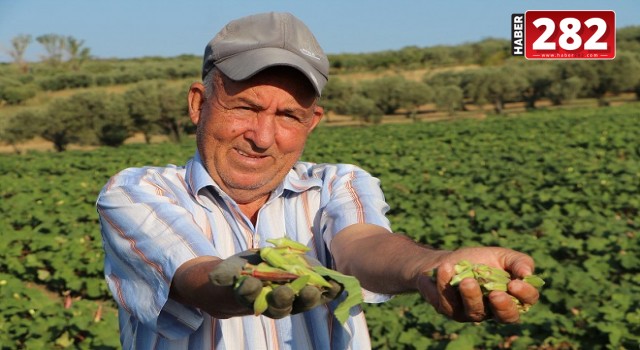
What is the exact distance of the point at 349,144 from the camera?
23.4 m

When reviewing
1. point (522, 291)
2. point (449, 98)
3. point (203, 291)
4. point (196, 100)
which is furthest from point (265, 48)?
point (449, 98)

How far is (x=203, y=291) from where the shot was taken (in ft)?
5.24

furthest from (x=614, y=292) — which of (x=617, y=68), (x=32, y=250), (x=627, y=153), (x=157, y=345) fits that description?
(x=617, y=68)

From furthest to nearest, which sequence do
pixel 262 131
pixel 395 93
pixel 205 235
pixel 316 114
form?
pixel 395 93, pixel 316 114, pixel 262 131, pixel 205 235

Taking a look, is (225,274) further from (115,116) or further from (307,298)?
(115,116)

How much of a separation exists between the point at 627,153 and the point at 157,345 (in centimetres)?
1681

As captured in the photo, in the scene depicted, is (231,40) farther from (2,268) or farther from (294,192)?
(2,268)

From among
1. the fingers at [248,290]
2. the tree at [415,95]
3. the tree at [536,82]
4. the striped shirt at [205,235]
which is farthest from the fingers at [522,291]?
the tree at [536,82]

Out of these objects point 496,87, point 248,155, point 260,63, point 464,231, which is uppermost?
point 260,63

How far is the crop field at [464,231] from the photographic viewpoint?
5480mm

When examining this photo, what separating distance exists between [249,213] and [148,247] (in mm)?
447

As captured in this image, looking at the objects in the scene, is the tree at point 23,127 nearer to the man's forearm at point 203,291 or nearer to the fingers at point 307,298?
the man's forearm at point 203,291

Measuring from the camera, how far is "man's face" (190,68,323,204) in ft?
→ 6.79

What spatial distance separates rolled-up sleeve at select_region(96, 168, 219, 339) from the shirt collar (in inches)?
3.0
